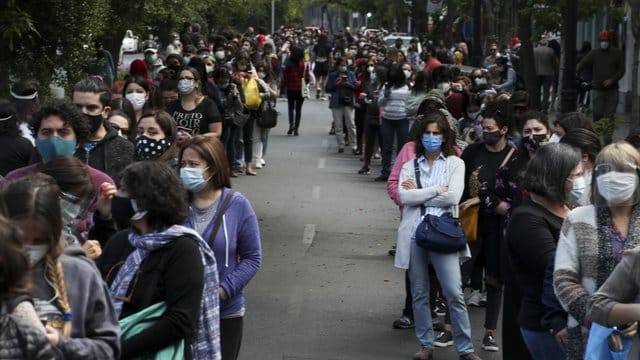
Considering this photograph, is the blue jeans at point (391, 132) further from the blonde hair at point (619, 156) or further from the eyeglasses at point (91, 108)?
the blonde hair at point (619, 156)

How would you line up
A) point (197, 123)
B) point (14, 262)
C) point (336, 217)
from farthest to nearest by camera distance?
point (336, 217), point (197, 123), point (14, 262)

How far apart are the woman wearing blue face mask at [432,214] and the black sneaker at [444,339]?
0.52m

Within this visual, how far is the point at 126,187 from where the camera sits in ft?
17.8

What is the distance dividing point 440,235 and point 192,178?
2.92 metres

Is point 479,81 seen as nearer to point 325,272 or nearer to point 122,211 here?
point 325,272

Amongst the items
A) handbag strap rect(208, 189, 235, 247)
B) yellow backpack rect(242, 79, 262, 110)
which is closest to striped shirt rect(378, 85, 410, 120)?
yellow backpack rect(242, 79, 262, 110)

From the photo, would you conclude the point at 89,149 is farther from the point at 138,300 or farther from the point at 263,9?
the point at 263,9

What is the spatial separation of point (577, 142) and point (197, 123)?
567 cm

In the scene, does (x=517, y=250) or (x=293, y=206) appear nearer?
(x=517, y=250)

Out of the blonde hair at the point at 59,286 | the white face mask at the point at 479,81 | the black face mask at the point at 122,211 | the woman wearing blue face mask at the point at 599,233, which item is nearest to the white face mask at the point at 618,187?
the woman wearing blue face mask at the point at 599,233

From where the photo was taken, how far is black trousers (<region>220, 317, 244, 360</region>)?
268 inches

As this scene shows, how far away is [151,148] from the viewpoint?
26.2 ft

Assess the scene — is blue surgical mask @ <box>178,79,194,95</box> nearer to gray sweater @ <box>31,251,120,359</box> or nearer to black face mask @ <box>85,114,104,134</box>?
black face mask @ <box>85,114,104,134</box>

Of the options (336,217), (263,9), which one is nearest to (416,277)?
(336,217)
